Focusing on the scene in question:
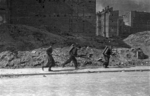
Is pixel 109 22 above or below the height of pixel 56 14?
above

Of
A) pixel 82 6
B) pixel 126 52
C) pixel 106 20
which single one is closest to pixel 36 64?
pixel 126 52

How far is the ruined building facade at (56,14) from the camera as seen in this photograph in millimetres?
23250

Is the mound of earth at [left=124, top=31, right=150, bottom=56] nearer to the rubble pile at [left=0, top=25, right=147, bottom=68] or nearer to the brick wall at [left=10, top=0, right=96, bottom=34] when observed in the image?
the brick wall at [left=10, top=0, right=96, bottom=34]

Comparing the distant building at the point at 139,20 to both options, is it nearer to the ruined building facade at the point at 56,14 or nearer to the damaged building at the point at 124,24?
the damaged building at the point at 124,24

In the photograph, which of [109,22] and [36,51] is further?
[109,22]

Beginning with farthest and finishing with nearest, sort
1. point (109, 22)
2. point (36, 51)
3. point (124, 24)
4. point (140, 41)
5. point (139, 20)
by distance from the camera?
point (124, 24), point (109, 22), point (139, 20), point (140, 41), point (36, 51)

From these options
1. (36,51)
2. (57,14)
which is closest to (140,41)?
(57,14)

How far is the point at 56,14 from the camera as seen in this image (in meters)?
24.1

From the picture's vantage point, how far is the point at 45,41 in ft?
58.9

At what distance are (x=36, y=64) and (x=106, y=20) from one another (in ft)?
83.3

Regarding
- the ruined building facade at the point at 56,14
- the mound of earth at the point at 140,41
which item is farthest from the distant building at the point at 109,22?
the ruined building facade at the point at 56,14

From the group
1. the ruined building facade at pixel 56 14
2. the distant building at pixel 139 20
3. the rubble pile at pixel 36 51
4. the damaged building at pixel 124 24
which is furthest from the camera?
the damaged building at pixel 124 24

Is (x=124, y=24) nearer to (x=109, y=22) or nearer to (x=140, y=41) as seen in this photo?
(x=109, y=22)

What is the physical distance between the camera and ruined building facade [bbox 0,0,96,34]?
23.2m
